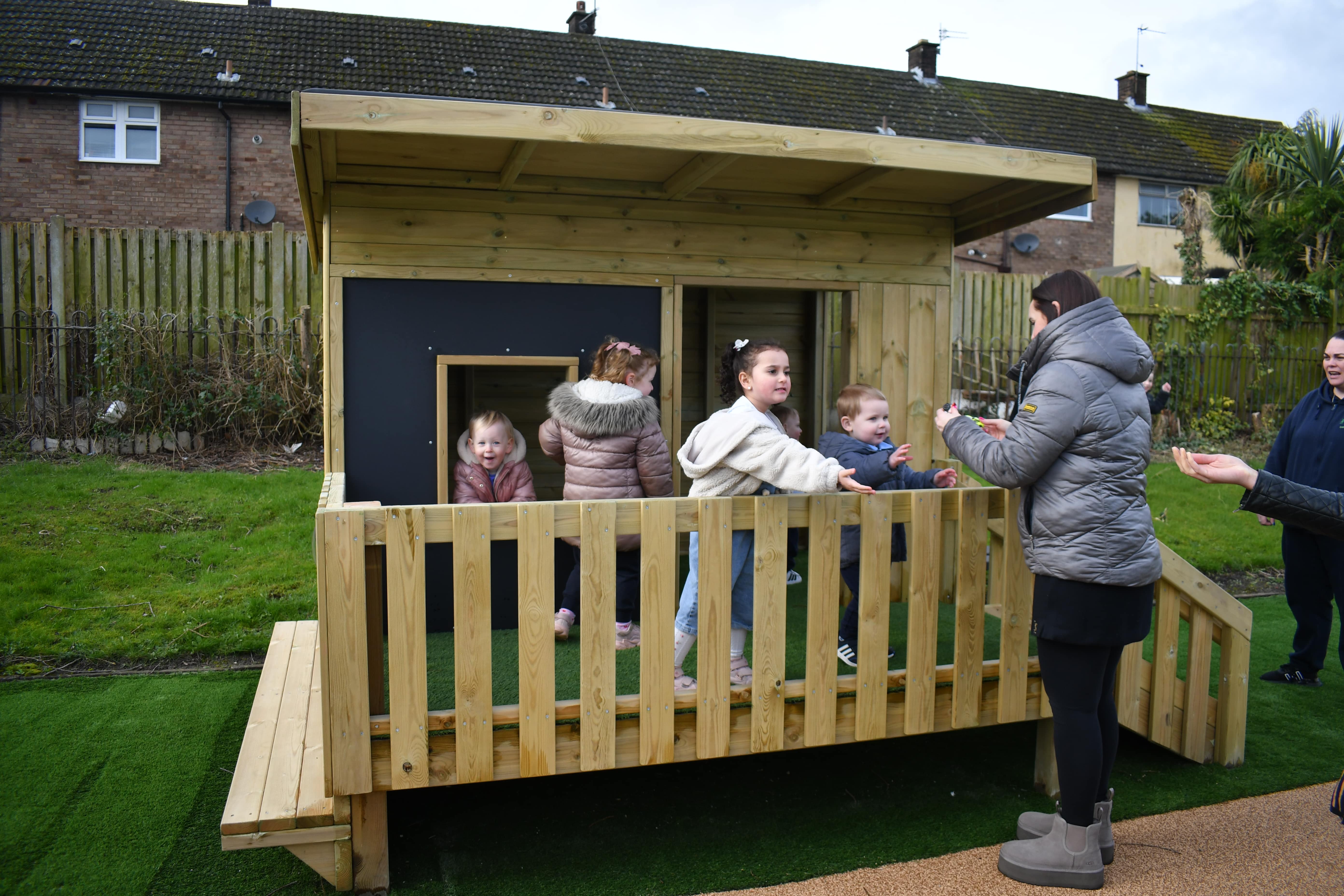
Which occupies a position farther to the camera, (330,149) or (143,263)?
(143,263)

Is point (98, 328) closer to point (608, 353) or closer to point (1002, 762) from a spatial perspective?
point (608, 353)

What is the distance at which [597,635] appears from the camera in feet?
10.1

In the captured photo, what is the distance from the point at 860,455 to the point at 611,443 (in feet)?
4.28

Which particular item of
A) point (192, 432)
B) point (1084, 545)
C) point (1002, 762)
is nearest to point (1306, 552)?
point (1002, 762)

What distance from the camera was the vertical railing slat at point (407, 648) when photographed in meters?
2.91

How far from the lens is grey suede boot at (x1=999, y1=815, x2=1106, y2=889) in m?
3.04

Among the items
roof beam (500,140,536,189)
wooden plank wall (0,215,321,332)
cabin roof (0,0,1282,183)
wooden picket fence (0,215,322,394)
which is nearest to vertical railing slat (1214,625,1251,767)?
roof beam (500,140,536,189)

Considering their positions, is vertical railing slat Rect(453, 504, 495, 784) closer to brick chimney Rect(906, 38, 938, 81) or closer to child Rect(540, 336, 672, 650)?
child Rect(540, 336, 672, 650)

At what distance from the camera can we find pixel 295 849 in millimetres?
3000

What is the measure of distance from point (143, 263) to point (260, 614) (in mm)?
6537

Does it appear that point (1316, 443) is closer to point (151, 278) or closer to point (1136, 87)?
point (151, 278)

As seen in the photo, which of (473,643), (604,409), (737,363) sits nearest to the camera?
(473,643)

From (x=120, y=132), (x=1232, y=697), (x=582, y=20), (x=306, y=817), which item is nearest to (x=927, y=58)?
(x=582, y=20)

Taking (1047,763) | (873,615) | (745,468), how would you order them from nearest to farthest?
1. (745,468)
2. (873,615)
3. (1047,763)
